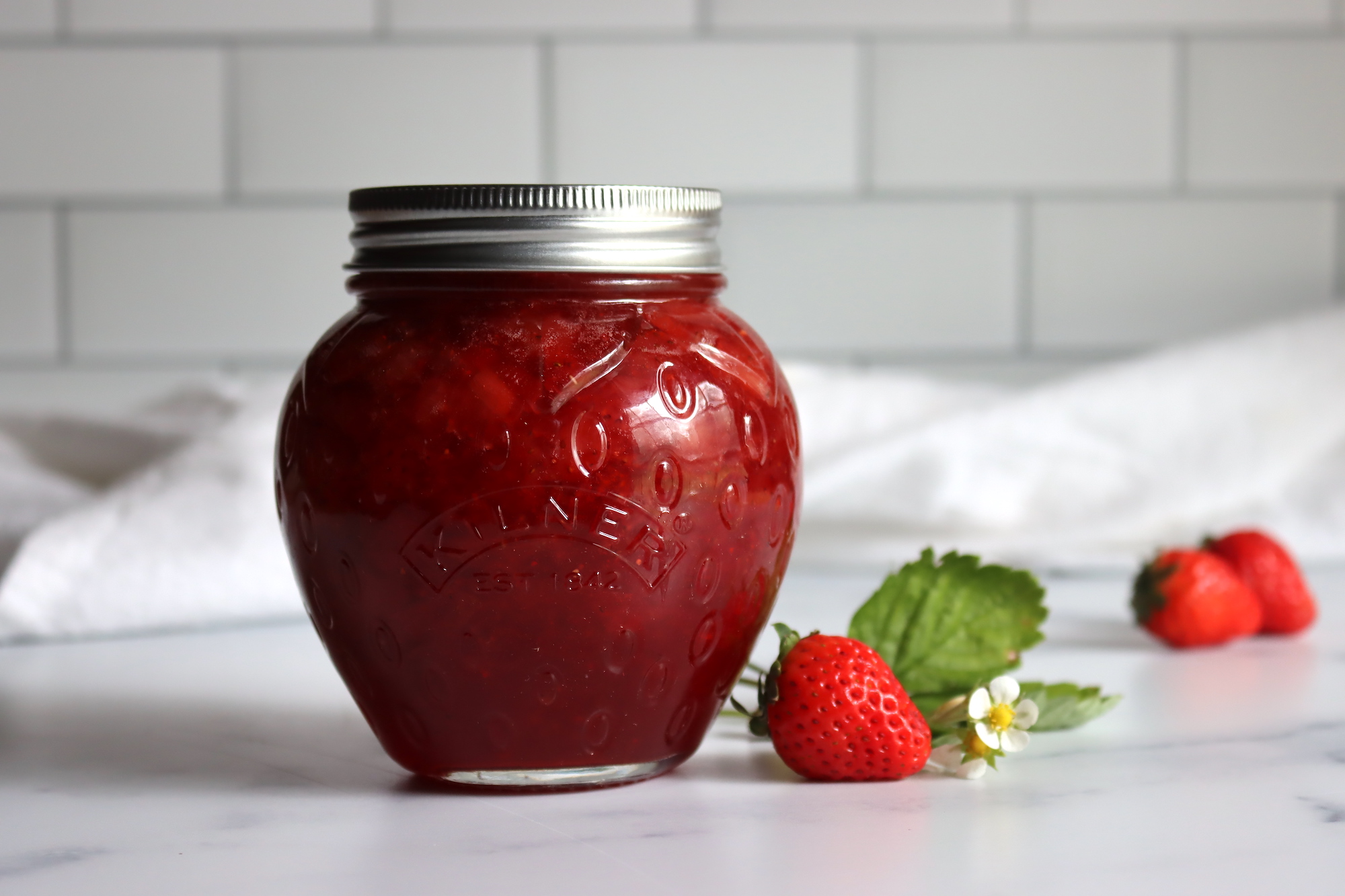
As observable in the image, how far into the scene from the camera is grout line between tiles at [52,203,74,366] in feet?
5.77

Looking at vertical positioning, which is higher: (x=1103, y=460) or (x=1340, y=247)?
(x=1340, y=247)

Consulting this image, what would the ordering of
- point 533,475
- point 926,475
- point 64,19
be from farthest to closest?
point 64,19 → point 926,475 → point 533,475

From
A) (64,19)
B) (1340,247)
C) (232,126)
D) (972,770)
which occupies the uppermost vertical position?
(64,19)

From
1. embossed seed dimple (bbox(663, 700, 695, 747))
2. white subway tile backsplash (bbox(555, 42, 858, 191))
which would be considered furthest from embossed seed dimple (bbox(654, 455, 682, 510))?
white subway tile backsplash (bbox(555, 42, 858, 191))

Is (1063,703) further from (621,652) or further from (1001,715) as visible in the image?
(621,652)

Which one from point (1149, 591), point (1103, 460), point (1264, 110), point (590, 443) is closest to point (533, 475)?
point (590, 443)

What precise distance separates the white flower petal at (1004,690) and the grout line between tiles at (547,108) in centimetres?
117

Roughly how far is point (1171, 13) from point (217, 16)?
3.59ft

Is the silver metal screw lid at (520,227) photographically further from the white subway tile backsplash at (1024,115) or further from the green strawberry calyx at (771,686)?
the white subway tile backsplash at (1024,115)

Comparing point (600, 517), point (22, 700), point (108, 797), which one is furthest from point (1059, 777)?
point (22, 700)

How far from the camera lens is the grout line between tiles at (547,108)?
5.68ft

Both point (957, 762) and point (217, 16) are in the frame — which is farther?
point (217, 16)

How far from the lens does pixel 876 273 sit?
1.77 metres

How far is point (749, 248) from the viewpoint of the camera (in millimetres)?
1762
